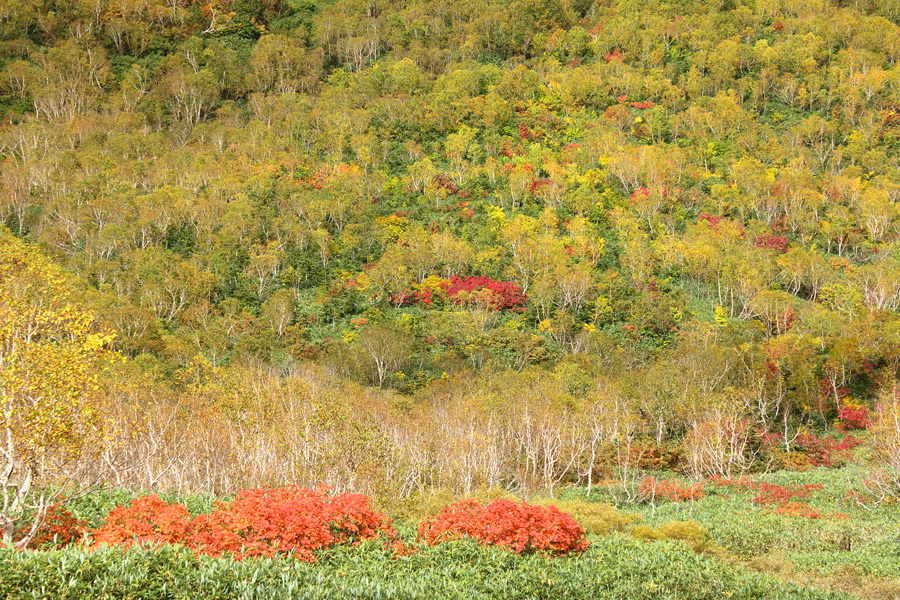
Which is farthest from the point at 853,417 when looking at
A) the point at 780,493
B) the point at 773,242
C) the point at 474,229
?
the point at 474,229

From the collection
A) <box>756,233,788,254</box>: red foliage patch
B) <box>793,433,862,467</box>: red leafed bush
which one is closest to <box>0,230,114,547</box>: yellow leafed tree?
<box>793,433,862,467</box>: red leafed bush

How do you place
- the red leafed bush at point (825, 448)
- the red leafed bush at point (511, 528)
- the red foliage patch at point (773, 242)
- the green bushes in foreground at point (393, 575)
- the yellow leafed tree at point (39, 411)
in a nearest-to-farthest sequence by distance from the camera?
the green bushes in foreground at point (393, 575) < the yellow leafed tree at point (39, 411) < the red leafed bush at point (511, 528) < the red leafed bush at point (825, 448) < the red foliage patch at point (773, 242)

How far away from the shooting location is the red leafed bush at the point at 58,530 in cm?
1527

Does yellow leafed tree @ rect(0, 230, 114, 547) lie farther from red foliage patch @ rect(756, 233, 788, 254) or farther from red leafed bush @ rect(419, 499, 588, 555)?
red foliage patch @ rect(756, 233, 788, 254)

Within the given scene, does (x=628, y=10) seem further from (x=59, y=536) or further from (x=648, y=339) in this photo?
(x=59, y=536)

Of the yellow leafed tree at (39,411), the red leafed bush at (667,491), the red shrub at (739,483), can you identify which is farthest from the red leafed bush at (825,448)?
the yellow leafed tree at (39,411)

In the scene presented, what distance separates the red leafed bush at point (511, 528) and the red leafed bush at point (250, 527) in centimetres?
188

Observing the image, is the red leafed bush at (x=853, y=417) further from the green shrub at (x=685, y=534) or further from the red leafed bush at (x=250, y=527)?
the red leafed bush at (x=250, y=527)

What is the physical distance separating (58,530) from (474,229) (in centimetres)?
8652

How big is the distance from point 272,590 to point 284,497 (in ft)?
29.8

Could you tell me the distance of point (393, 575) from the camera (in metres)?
14.8

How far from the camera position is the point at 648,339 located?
→ 7969 cm

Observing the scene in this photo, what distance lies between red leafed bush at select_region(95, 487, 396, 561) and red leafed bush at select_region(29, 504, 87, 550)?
2.01ft

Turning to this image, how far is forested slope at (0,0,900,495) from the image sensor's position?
161ft
